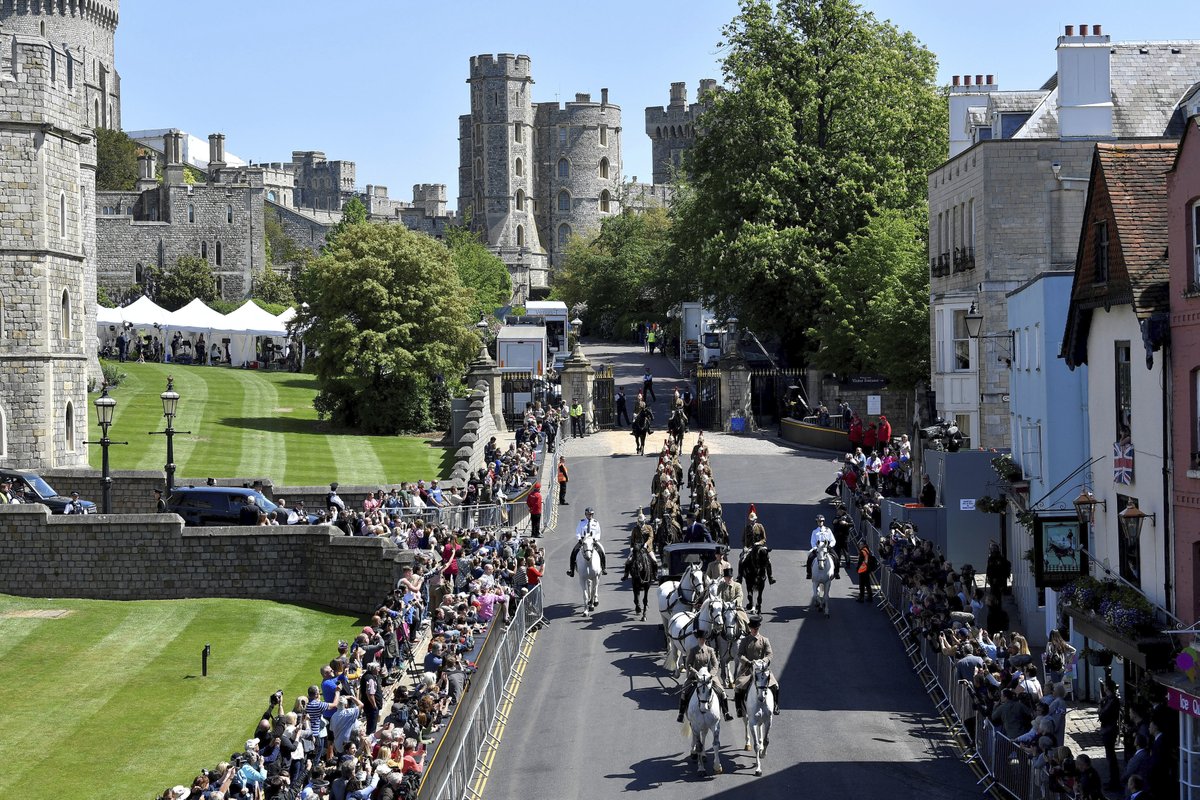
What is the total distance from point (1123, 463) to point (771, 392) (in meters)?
36.6

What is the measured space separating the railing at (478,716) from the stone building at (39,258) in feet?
69.1

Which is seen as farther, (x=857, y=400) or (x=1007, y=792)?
(x=857, y=400)

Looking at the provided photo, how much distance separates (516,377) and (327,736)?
39.1 meters

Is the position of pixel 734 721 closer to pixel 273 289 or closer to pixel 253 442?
pixel 253 442

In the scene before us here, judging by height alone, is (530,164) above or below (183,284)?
above

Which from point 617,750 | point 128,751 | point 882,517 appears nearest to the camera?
point 617,750

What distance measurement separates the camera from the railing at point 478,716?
18.4 metres

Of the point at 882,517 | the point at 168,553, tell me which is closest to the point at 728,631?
the point at 882,517

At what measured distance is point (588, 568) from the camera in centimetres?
2947

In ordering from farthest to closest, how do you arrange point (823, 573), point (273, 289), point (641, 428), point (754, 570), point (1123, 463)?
point (273, 289) → point (641, 428) → point (754, 570) → point (823, 573) → point (1123, 463)

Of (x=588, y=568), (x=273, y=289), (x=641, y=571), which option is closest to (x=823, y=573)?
(x=641, y=571)

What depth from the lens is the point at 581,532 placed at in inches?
1184

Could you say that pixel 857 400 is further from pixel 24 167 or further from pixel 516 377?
pixel 24 167

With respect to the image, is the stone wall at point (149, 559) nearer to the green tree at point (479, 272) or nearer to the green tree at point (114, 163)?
the green tree at point (479, 272)
